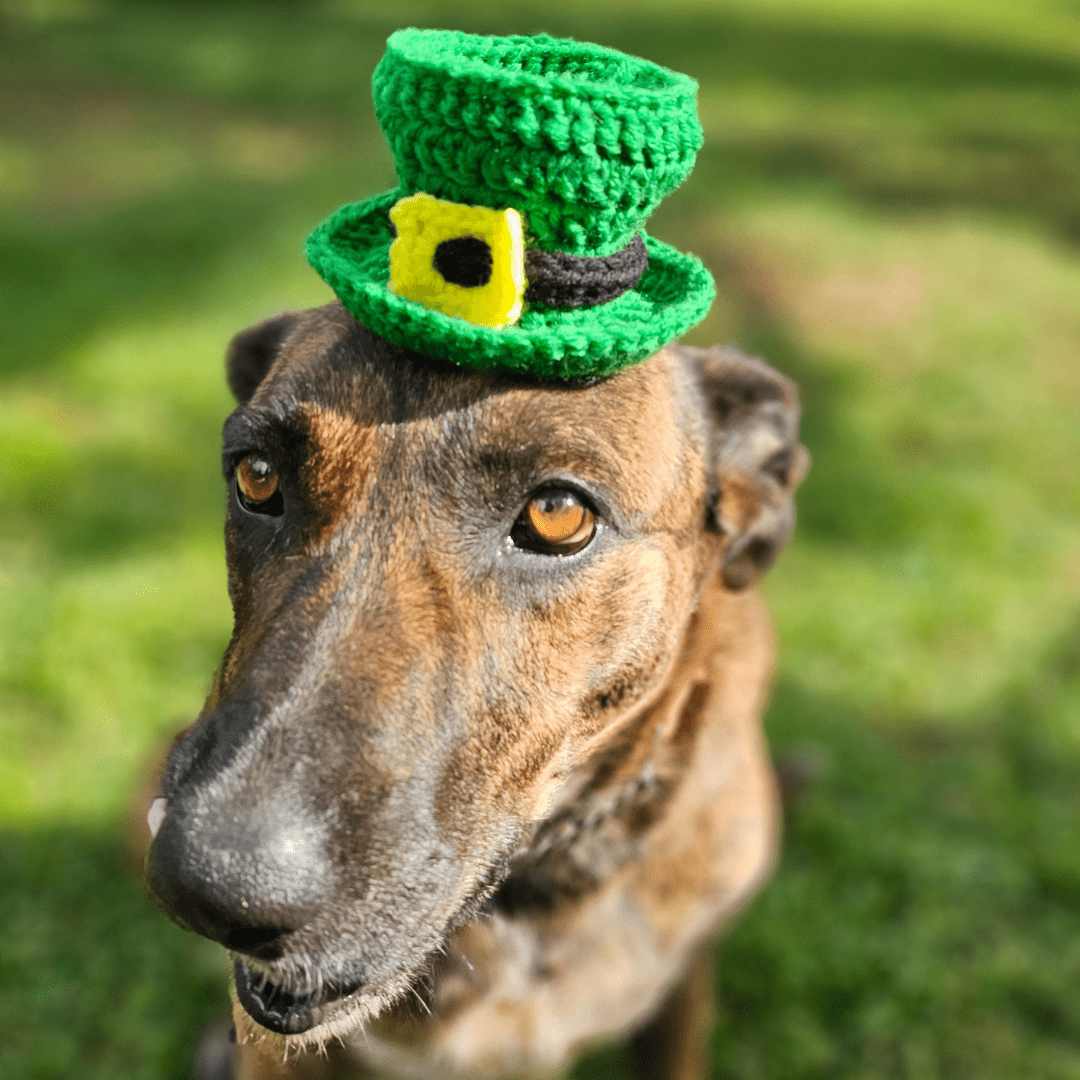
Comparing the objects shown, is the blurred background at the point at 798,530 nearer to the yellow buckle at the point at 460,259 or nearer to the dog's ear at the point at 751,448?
the dog's ear at the point at 751,448

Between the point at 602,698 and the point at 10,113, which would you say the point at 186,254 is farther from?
the point at 602,698

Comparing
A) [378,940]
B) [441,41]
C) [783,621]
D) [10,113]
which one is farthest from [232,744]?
[10,113]

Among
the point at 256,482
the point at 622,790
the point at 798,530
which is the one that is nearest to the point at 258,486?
the point at 256,482

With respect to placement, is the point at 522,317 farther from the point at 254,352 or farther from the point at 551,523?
the point at 254,352

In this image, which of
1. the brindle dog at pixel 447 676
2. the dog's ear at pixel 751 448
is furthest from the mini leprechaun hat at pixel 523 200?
the dog's ear at pixel 751 448

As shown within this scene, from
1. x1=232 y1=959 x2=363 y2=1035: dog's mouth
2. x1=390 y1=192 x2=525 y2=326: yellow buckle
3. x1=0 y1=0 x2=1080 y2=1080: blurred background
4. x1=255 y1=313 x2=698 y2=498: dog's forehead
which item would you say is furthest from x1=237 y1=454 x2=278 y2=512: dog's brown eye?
x1=0 y1=0 x2=1080 y2=1080: blurred background

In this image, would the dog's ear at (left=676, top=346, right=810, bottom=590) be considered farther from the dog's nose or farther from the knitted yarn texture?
the dog's nose
